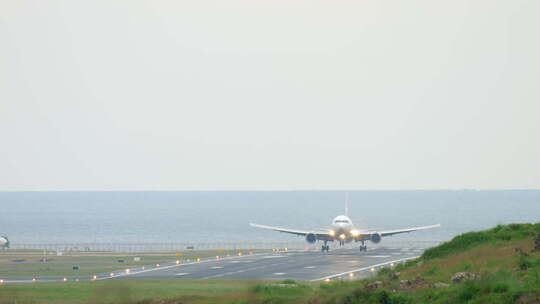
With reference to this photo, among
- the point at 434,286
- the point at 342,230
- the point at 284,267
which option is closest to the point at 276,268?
the point at 284,267

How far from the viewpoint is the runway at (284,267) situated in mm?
71688

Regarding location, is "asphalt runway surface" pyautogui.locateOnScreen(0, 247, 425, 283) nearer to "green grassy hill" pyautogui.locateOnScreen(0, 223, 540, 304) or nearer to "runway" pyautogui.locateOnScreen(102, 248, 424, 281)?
"runway" pyautogui.locateOnScreen(102, 248, 424, 281)

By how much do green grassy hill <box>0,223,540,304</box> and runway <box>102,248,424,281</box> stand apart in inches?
598

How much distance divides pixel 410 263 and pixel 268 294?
39.1ft

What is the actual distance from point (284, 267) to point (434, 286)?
4164 cm

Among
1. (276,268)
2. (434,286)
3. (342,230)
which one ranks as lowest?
(434,286)

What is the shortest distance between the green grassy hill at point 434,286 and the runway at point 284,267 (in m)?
15.2

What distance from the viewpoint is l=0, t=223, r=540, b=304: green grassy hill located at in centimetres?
3438

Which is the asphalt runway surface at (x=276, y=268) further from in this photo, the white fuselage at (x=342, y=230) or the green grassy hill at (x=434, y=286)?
the green grassy hill at (x=434, y=286)

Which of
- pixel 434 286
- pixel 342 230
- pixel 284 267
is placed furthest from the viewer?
pixel 342 230

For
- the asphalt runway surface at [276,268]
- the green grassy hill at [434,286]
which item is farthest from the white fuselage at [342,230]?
the green grassy hill at [434,286]

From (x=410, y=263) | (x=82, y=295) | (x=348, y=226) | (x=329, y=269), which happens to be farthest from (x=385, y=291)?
(x=348, y=226)

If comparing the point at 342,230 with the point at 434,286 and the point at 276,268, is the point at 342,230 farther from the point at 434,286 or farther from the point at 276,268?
the point at 434,286

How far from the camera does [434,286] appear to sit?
3894 centimetres
